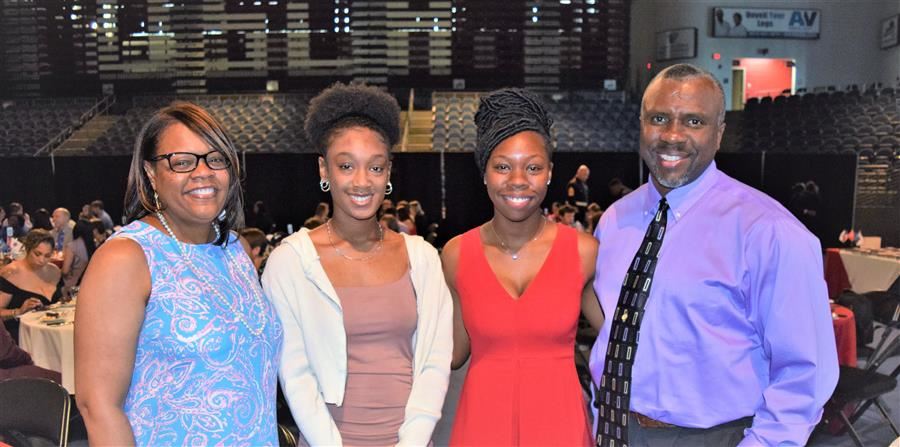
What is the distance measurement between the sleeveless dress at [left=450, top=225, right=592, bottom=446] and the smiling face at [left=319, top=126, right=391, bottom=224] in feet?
1.33

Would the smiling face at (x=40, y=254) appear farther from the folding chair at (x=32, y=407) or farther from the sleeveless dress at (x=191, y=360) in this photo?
the sleeveless dress at (x=191, y=360)

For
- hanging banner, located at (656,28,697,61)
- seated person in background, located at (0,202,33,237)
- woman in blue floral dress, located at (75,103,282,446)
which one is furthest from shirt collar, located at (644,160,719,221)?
hanging banner, located at (656,28,697,61)

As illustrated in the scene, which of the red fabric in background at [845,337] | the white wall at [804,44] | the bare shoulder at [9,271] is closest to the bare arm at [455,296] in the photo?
the red fabric in background at [845,337]

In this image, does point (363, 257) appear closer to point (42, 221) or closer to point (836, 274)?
point (836, 274)

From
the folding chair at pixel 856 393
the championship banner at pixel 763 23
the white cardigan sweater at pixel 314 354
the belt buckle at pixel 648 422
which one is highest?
the championship banner at pixel 763 23

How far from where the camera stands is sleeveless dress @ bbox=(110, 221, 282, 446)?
151 centimetres

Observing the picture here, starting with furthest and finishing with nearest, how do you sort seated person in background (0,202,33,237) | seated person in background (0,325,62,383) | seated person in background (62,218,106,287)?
seated person in background (0,202,33,237) < seated person in background (62,218,106,287) < seated person in background (0,325,62,383)

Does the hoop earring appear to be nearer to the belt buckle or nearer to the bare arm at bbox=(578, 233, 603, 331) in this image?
the bare arm at bbox=(578, 233, 603, 331)

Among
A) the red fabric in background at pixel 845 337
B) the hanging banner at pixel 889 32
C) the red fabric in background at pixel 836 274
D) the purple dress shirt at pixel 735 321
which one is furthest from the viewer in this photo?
the hanging banner at pixel 889 32

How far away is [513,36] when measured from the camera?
11555mm

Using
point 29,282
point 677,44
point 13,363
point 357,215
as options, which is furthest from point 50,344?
point 677,44

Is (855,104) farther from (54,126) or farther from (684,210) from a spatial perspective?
(54,126)

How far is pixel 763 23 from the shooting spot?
1270cm

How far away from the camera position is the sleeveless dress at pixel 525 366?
1976mm
